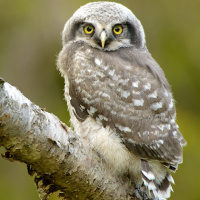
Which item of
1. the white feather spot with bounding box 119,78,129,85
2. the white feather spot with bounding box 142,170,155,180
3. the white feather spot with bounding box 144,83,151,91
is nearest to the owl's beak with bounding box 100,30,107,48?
the white feather spot with bounding box 119,78,129,85

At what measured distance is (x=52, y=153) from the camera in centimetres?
369

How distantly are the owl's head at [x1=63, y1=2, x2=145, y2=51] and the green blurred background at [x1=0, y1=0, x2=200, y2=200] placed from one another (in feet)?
7.53

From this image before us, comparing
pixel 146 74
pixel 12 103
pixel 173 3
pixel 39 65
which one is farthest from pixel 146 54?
pixel 173 3

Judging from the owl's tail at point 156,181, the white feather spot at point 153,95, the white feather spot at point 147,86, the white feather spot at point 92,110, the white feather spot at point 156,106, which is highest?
the white feather spot at point 147,86

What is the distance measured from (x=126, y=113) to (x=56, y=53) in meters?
3.43

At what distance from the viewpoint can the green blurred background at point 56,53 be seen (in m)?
7.61

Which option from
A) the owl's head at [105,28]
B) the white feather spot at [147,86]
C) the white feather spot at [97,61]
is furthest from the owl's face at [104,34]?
the white feather spot at [147,86]

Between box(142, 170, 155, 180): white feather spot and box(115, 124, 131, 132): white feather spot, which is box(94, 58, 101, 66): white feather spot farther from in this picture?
box(142, 170, 155, 180): white feather spot

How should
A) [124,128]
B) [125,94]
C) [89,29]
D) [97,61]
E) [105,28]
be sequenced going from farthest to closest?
[89,29], [105,28], [97,61], [125,94], [124,128]

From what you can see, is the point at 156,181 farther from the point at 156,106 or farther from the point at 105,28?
the point at 105,28

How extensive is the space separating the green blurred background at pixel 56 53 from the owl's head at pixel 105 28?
230 centimetres

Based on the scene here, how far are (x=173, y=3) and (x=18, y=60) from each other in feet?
9.35

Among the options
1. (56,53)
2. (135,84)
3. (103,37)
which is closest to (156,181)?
(135,84)

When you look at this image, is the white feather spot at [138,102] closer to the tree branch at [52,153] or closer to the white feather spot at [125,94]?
the white feather spot at [125,94]
